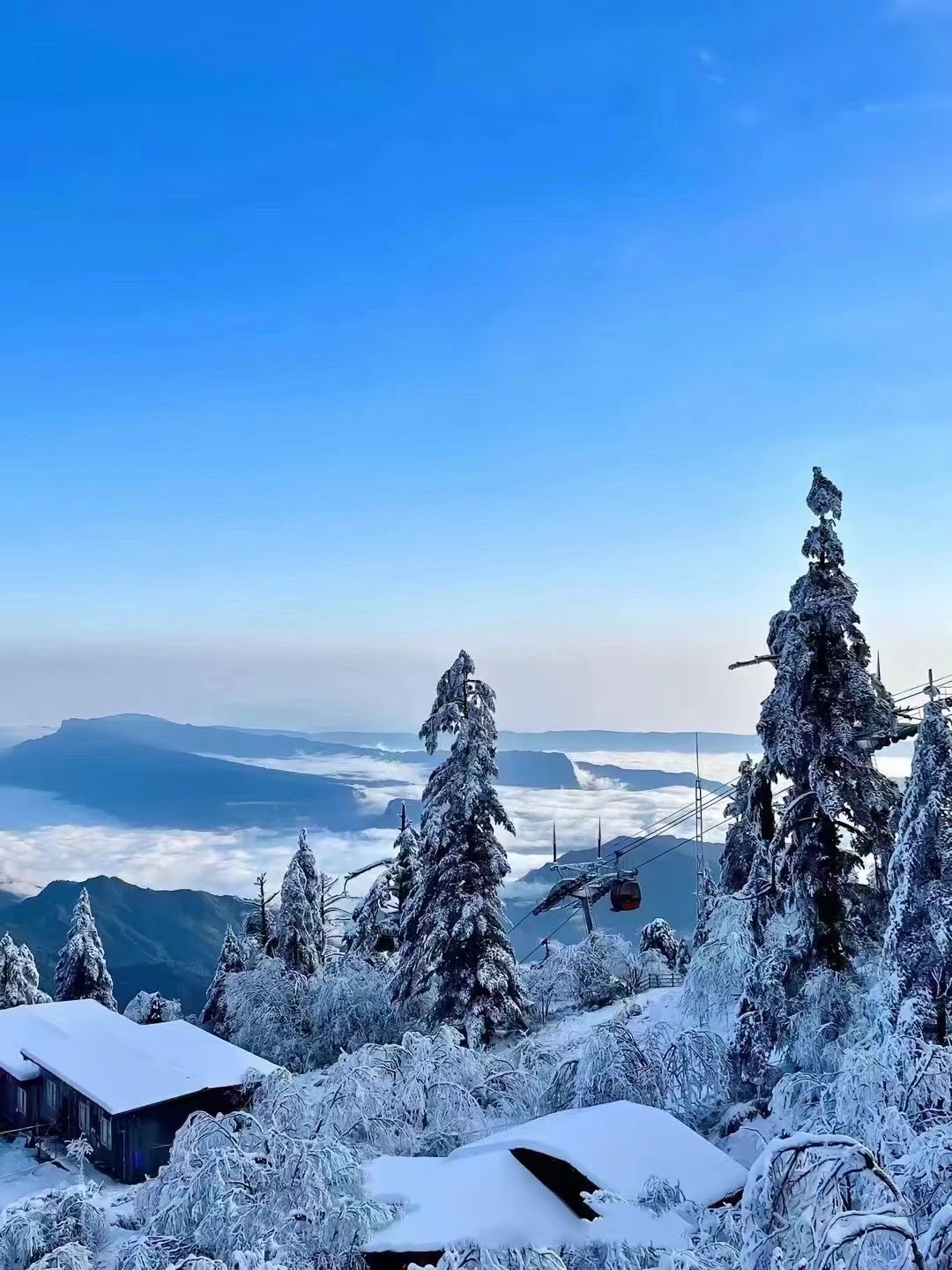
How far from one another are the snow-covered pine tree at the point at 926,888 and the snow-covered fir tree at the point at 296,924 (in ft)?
102

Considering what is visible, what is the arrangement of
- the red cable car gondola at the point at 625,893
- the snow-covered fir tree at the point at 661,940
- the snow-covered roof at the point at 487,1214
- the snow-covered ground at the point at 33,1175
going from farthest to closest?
the snow-covered fir tree at the point at 661,940, the red cable car gondola at the point at 625,893, the snow-covered ground at the point at 33,1175, the snow-covered roof at the point at 487,1214

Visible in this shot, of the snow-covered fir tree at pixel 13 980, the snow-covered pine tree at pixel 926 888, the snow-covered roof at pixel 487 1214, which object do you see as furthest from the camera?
the snow-covered fir tree at pixel 13 980

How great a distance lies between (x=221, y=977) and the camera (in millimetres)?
51938

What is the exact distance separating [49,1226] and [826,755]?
17.4 m

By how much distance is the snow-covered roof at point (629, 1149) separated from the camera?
14.7 metres

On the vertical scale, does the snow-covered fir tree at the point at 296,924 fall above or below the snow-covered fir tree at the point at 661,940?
above

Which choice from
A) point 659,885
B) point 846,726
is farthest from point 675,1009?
point 659,885

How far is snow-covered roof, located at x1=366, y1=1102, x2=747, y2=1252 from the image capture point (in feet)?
44.1

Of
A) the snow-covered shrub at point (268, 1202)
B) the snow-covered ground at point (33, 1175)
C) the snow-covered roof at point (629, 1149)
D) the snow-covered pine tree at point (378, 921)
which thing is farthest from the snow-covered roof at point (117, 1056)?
the snow-covered roof at point (629, 1149)

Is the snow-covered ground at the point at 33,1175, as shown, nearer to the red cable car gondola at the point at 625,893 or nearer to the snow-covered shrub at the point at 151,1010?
the red cable car gondola at the point at 625,893

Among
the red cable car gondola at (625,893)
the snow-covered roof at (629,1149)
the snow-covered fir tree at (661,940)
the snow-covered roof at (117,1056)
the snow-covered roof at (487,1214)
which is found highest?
the red cable car gondola at (625,893)

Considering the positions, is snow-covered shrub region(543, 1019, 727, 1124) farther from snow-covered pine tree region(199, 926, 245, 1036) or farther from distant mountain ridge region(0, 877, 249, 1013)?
distant mountain ridge region(0, 877, 249, 1013)

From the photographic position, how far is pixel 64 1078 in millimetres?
29078

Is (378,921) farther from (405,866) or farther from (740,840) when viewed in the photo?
(740,840)
